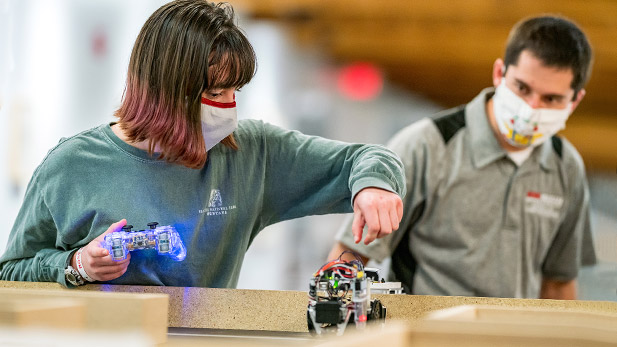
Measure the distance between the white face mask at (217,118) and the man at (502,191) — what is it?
88 centimetres

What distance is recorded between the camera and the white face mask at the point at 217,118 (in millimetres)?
1620

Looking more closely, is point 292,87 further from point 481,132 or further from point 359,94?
point 481,132

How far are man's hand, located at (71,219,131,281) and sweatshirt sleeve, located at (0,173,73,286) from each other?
0.13 meters

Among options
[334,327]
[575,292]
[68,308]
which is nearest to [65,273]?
[68,308]

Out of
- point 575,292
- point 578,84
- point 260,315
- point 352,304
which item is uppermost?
point 578,84

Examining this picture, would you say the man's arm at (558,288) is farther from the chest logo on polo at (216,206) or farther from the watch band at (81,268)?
the watch band at (81,268)

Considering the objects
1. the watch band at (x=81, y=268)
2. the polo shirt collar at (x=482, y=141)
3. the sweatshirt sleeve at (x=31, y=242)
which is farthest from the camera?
the polo shirt collar at (x=482, y=141)

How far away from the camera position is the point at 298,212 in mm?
1767

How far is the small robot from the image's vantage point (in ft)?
4.00

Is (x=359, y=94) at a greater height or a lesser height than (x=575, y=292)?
greater

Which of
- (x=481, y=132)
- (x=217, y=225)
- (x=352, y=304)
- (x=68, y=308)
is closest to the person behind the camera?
(x=68, y=308)

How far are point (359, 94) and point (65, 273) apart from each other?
1.84 metres

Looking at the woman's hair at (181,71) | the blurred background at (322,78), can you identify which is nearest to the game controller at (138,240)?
the woman's hair at (181,71)

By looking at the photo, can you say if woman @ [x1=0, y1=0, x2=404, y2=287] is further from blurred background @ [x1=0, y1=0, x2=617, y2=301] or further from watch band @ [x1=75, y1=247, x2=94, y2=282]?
blurred background @ [x1=0, y1=0, x2=617, y2=301]
